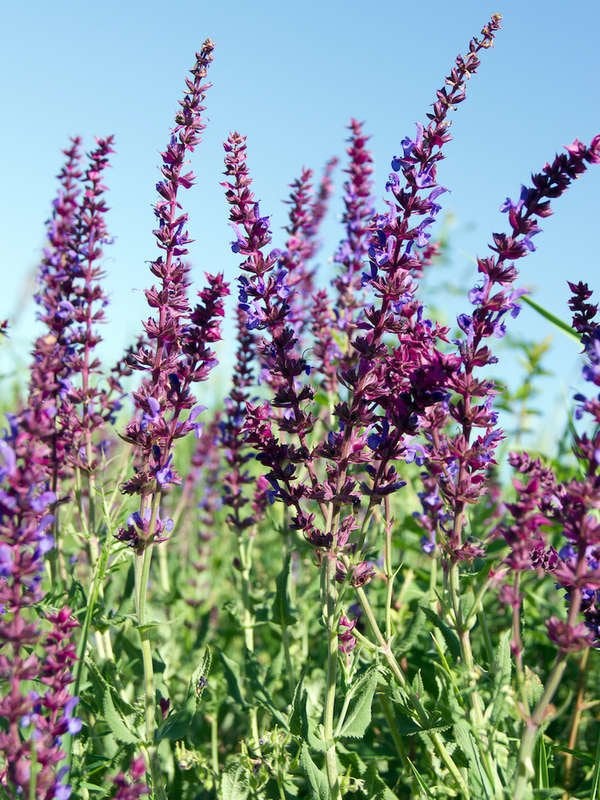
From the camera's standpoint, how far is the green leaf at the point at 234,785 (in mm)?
2842

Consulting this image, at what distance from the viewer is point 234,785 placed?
9.39 feet

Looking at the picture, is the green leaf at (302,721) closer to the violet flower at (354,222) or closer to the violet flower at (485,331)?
the violet flower at (485,331)

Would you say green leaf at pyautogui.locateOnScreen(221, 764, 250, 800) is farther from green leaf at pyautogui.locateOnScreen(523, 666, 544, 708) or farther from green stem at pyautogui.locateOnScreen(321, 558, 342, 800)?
green leaf at pyautogui.locateOnScreen(523, 666, 544, 708)

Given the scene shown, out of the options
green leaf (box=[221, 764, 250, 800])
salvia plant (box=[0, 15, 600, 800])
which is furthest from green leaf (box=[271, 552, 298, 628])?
green leaf (box=[221, 764, 250, 800])

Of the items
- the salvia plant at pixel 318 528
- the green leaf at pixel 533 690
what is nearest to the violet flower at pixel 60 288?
the salvia plant at pixel 318 528

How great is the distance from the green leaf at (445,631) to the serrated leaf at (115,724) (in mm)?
1207

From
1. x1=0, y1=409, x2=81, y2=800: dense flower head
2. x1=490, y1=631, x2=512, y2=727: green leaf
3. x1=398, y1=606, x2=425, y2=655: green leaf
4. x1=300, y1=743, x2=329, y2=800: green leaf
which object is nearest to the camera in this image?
x1=0, y1=409, x2=81, y2=800: dense flower head

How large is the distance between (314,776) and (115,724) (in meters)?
0.75

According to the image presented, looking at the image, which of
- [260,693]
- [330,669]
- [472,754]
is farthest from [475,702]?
[260,693]

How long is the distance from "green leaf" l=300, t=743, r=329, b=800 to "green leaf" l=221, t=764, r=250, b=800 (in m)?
0.25

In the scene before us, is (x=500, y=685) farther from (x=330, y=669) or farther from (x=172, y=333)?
(x=172, y=333)

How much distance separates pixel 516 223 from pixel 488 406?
0.62 m

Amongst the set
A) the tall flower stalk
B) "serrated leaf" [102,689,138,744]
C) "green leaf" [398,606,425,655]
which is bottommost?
"serrated leaf" [102,689,138,744]

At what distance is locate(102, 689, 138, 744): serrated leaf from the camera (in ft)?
9.44
